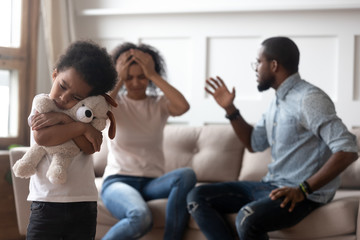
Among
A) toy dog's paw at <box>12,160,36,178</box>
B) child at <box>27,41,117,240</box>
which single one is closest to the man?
child at <box>27,41,117,240</box>

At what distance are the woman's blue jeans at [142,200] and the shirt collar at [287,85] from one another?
505mm

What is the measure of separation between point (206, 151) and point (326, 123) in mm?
914

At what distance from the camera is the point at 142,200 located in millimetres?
2350

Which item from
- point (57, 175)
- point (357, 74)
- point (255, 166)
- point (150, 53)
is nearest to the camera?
point (57, 175)

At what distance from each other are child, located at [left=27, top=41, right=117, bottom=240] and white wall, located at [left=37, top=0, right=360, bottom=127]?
1.93m

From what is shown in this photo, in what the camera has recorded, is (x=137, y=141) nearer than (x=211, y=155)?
Yes

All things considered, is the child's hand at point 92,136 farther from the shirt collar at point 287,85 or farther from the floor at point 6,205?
the floor at point 6,205

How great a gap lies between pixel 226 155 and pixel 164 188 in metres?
0.60

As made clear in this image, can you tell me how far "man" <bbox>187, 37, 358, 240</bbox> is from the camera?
212cm

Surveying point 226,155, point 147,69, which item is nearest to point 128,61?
point 147,69

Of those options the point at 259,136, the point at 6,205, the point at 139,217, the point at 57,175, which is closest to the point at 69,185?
the point at 57,175

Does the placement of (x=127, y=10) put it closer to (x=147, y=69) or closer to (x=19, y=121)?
(x=19, y=121)

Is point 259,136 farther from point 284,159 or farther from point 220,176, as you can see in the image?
point 220,176

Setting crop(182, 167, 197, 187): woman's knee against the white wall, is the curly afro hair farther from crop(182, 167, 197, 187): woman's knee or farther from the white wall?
the white wall
